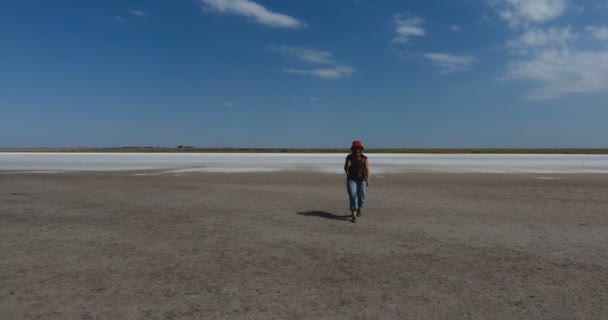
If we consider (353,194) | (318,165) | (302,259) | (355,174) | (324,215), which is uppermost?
(355,174)

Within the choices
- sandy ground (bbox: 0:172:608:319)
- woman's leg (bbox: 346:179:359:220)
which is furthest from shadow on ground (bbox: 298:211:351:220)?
woman's leg (bbox: 346:179:359:220)

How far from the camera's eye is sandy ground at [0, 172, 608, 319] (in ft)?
14.2

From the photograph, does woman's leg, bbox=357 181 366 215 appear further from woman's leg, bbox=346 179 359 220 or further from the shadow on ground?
the shadow on ground

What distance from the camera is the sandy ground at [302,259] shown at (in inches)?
170

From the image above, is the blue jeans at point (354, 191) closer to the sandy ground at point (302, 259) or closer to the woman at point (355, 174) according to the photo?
the woman at point (355, 174)

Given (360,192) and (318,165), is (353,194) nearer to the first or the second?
(360,192)

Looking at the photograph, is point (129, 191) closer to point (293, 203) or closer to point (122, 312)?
point (293, 203)

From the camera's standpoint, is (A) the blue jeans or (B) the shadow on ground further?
(B) the shadow on ground

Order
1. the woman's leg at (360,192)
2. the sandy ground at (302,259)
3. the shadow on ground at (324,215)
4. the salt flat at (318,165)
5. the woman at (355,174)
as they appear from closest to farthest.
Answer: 1. the sandy ground at (302,259)
2. the woman at (355,174)
3. the woman's leg at (360,192)
4. the shadow on ground at (324,215)
5. the salt flat at (318,165)

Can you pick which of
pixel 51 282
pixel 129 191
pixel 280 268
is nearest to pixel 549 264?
pixel 280 268

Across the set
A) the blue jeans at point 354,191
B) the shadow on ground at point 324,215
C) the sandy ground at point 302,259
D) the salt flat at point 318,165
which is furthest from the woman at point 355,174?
the salt flat at point 318,165

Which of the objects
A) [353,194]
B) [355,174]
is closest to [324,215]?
[353,194]

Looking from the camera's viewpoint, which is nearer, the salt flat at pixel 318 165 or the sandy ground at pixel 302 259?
the sandy ground at pixel 302 259

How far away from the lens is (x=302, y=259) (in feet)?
20.0
